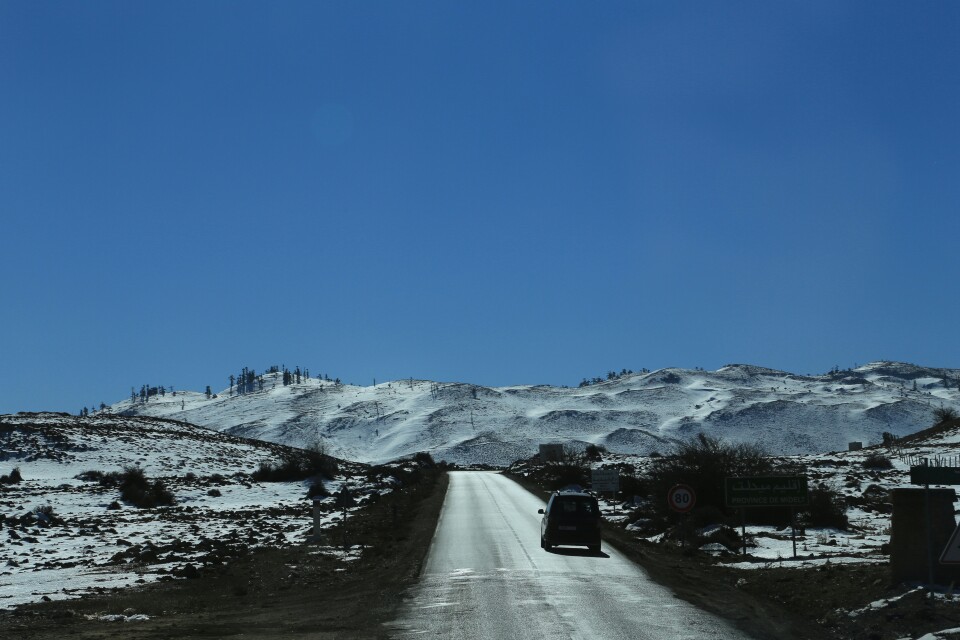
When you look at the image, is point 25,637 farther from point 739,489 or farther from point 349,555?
point 739,489

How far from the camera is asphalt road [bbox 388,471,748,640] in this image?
12.8 m

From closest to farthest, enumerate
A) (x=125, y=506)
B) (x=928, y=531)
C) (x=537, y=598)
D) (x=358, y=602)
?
1. (x=928, y=531)
2. (x=537, y=598)
3. (x=358, y=602)
4. (x=125, y=506)

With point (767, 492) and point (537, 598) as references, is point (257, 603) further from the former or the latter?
point (767, 492)

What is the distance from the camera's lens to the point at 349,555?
87.8ft

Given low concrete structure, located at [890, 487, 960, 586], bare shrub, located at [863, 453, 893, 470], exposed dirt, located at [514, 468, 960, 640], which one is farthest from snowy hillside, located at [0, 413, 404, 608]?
bare shrub, located at [863, 453, 893, 470]

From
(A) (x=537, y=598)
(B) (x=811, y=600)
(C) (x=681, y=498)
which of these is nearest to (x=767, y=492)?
(C) (x=681, y=498)

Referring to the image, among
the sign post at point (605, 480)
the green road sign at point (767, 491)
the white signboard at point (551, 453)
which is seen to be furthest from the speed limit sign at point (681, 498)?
the white signboard at point (551, 453)

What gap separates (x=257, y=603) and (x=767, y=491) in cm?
1341

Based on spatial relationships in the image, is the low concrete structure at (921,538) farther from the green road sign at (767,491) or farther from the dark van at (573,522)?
the dark van at (573,522)

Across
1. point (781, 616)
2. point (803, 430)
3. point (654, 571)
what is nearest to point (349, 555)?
point (654, 571)

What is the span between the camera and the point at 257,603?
1739 cm

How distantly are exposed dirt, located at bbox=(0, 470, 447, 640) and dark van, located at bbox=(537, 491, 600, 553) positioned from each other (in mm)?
3830

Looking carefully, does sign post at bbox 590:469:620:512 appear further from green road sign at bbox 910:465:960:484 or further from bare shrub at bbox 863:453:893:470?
bare shrub at bbox 863:453:893:470

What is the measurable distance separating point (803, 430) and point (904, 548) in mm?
165114
